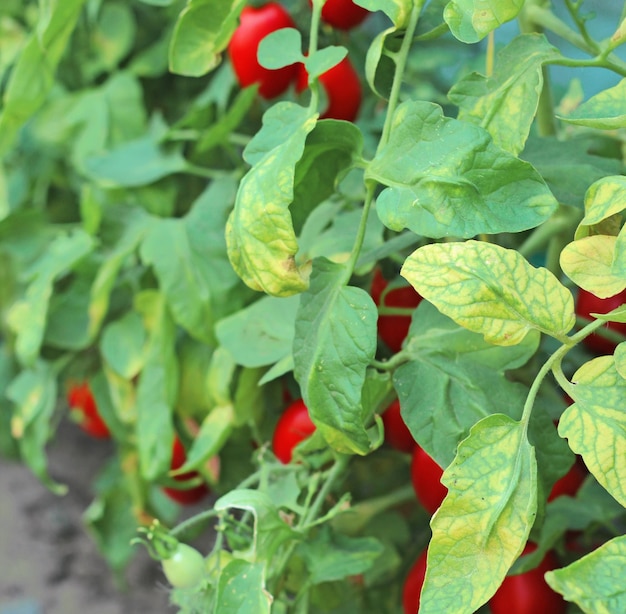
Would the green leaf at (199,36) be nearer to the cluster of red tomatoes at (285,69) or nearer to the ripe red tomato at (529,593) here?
the cluster of red tomatoes at (285,69)

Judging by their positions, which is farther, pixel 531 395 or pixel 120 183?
pixel 120 183

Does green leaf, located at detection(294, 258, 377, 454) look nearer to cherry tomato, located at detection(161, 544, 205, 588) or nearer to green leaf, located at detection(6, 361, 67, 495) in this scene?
cherry tomato, located at detection(161, 544, 205, 588)

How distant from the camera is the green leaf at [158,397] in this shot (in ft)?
2.15

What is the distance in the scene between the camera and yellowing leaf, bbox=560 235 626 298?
344 mm

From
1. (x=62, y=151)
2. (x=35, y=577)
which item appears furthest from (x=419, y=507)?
(x=35, y=577)

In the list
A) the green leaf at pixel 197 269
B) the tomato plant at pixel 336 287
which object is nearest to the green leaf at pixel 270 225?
the tomato plant at pixel 336 287

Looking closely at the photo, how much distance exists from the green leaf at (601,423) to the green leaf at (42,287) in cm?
47

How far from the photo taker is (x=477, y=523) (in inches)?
13.3

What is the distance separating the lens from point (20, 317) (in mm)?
749

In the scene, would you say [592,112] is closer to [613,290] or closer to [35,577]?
[613,290]

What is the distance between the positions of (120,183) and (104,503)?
1.15 feet

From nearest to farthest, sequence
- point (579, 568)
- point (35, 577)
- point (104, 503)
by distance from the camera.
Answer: point (579, 568)
point (104, 503)
point (35, 577)

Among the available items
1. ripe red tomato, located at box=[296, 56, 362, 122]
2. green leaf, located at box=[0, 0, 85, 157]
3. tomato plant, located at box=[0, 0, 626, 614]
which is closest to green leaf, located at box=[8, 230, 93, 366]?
tomato plant, located at box=[0, 0, 626, 614]

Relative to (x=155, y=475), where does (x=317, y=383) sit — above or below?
above
